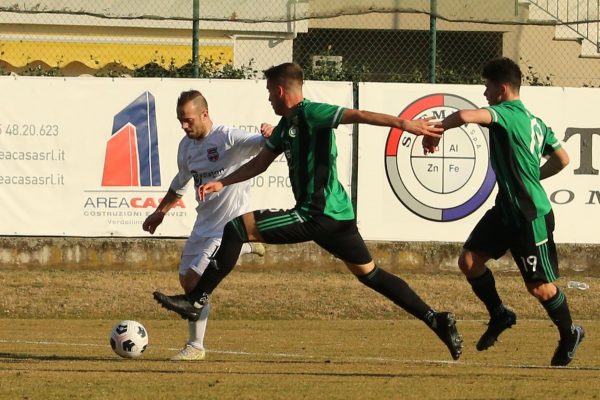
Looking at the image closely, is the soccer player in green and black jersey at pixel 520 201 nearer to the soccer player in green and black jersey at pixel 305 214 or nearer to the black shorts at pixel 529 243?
the black shorts at pixel 529 243

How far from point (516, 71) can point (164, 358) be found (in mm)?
3754

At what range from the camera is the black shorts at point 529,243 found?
407 inches

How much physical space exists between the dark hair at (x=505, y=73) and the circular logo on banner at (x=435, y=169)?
7.85m

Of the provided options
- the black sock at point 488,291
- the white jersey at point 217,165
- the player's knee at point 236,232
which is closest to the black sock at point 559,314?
the black sock at point 488,291

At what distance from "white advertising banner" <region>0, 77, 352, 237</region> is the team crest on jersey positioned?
20.5ft

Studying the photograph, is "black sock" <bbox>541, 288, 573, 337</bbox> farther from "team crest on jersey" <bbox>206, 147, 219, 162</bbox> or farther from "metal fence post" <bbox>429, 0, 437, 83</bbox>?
"metal fence post" <bbox>429, 0, 437, 83</bbox>

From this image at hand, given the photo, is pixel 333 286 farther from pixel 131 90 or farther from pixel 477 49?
pixel 477 49

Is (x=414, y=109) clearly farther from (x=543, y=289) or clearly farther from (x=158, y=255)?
(x=543, y=289)

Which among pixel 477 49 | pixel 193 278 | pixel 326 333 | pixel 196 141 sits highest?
pixel 477 49

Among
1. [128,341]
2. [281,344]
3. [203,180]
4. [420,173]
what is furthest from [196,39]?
[128,341]

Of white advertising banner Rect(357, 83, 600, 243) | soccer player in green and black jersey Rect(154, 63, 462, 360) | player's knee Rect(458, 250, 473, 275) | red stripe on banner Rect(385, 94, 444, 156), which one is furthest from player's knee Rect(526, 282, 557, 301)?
red stripe on banner Rect(385, 94, 444, 156)

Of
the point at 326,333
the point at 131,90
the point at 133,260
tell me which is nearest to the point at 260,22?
the point at 131,90

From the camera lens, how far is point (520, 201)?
1028 centimetres

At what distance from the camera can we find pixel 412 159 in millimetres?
18219
